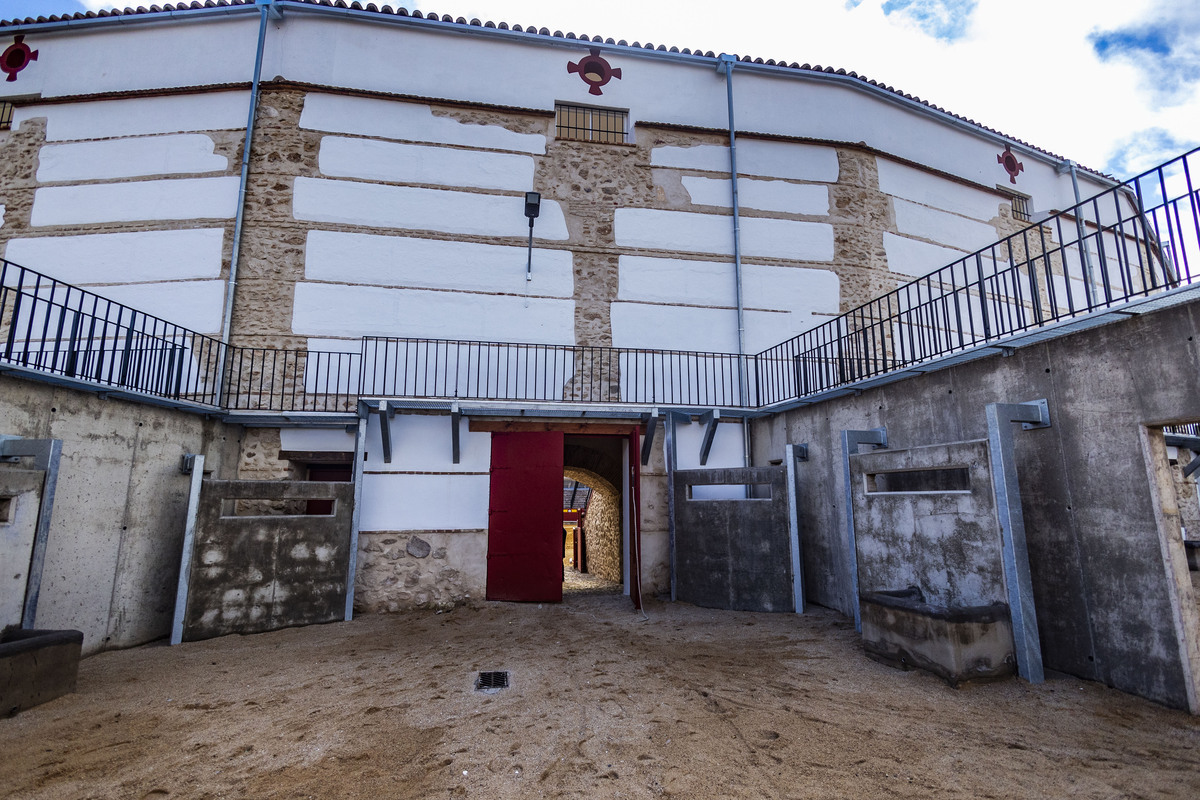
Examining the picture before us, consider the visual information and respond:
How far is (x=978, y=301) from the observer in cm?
1165

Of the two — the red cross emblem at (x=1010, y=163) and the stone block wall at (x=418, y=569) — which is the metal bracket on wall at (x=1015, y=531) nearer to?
the stone block wall at (x=418, y=569)

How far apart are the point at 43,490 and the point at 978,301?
14.2 m

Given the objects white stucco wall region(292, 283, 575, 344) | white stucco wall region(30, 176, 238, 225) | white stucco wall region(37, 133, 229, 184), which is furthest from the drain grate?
white stucco wall region(37, 133, 229, 184)

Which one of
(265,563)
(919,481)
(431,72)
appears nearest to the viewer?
(919,481)

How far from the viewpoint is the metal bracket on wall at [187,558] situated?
19.2 feet

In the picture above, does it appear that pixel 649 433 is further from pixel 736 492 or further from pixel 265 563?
pixel 265 563

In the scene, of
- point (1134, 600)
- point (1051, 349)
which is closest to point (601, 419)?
point (1051, 349)

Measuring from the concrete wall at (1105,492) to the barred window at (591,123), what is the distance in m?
7.22

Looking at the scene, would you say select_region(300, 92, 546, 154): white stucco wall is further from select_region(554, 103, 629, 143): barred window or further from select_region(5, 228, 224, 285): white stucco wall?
select_region(5, 228, 224, 285): white stucco wall

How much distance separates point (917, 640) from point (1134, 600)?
1.35m

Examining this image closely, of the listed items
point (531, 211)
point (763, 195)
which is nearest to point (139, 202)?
point (531, 211)

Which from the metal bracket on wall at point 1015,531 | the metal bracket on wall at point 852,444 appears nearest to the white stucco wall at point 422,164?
the metal bracket on wall at point 852,444

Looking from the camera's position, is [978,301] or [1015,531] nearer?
[1015,531]

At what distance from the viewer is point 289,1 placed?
928 centimetres
